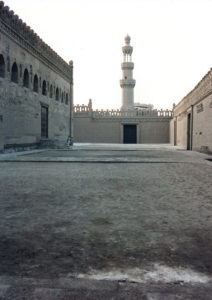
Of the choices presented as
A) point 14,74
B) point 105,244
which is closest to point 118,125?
point 14,74

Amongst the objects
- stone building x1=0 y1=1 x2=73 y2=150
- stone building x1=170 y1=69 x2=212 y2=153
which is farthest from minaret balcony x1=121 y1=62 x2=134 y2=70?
stone building x1=170 y1=69 x2=212 y2=153

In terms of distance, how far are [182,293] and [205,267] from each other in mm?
419

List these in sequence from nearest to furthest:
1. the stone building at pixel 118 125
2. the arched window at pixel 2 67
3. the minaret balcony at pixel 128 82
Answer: the arched window at pixel 2 67 → the stone building at pixel 118 125 → the minaret balcony at pixel 128 82

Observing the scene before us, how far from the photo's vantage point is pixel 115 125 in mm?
35156

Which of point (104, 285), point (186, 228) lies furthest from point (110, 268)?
point (186, 228)

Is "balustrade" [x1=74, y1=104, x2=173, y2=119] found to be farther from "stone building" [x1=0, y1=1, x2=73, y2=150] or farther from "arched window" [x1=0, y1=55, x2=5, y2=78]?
"arched window" [x1=0, y1=55, x2=5, y2=78]

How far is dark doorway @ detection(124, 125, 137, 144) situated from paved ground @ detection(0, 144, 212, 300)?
3077cm

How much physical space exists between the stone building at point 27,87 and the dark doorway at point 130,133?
1324 cm

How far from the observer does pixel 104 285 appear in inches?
71.6

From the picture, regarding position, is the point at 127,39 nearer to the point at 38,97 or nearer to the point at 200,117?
the point at 38,97

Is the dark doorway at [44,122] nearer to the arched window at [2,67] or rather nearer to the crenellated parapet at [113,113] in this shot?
the arched window at [2,67]

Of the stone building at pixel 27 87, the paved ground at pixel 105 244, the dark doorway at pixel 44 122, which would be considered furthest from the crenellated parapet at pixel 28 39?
the paved ground at pixel 105 244

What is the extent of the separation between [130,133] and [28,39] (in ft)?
68.7

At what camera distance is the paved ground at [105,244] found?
70.7 inches
